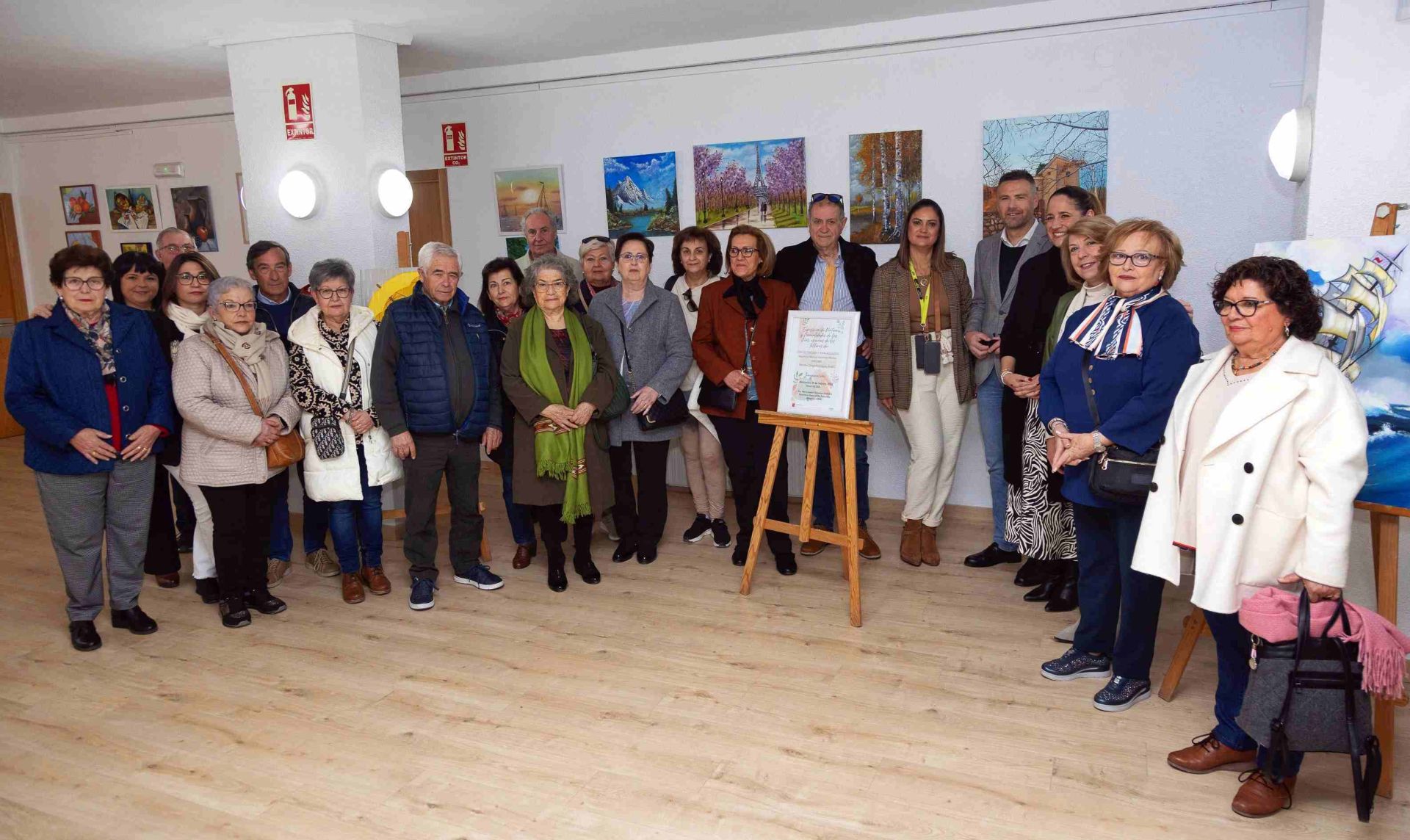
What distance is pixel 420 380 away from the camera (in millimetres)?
4180

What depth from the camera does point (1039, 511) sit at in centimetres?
412

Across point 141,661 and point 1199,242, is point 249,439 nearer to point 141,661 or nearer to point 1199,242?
point 141,661

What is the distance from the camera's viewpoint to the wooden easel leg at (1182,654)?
319 centimetres

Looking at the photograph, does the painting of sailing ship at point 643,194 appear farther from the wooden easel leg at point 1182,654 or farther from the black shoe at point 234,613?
the wooden easel leg at point 1182,654

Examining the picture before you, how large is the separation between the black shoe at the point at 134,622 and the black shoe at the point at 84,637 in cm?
12

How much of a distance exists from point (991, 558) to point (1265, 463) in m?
2.28

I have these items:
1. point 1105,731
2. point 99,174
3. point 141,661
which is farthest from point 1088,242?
point 99,174

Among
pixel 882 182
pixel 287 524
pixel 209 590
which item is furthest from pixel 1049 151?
pixel 209 590

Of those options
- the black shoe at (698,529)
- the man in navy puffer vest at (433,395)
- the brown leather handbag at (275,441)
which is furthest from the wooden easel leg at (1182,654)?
the brown leather handbag at (275,441)

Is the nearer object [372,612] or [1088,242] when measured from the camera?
[1088,242]

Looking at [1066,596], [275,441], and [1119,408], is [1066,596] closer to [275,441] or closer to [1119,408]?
[1119,408]

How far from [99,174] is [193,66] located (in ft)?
10.3

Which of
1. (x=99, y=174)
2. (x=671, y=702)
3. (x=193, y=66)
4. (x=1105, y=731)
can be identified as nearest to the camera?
(x=1105, y=731)

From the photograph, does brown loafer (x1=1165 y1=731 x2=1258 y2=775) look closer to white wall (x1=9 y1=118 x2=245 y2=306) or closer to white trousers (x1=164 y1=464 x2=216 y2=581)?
white trousers (x1=164 y1=464 x2=216 y2=581)
